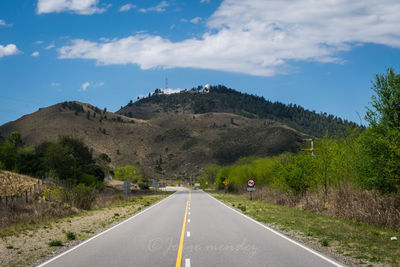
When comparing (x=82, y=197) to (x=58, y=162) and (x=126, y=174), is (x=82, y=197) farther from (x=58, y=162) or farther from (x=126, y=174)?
(x=126, y=174)

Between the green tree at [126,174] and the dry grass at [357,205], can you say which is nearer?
the dry grass at [357,205]

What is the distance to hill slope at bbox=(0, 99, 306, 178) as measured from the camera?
12950 cm

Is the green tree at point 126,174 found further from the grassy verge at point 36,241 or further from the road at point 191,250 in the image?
the road at point 191,250

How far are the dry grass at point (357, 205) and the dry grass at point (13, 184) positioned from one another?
2260 cm

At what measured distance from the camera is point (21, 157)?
210ft

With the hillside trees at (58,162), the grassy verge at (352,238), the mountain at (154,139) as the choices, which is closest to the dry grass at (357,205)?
the grassy verge at (352,238)

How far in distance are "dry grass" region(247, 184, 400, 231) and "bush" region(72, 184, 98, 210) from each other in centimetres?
1537

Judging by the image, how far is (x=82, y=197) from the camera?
93.5 ft

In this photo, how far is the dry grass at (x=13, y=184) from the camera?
32.3 meters

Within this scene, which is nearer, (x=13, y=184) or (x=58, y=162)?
(x=13, y=184)

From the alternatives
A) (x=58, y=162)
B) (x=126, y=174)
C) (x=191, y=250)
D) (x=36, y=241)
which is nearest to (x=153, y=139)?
(x=126, y=174)

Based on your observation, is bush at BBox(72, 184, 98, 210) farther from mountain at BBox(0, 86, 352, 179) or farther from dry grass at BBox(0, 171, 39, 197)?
mountain at BBox(0, 86, 352, 179)

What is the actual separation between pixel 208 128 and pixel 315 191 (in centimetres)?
14372

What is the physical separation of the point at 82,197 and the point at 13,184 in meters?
10.2
